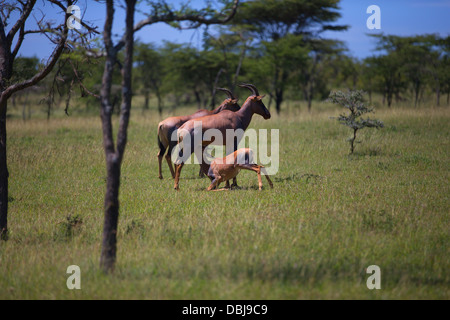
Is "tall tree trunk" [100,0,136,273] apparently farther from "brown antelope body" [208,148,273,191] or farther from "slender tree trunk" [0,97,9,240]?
"brown antelope body" [208,148,273,191]

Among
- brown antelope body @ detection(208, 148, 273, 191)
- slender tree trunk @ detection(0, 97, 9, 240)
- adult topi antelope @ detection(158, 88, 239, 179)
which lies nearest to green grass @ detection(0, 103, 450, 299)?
slender tree trunk @ detection(0, 97, 9, 240)

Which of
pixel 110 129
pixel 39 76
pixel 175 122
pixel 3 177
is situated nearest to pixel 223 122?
pixel 175 122

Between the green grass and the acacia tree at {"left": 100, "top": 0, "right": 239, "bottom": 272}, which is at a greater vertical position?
the acacia tree at {"left": 100, "top": 0, "right": 239, "bottom": 272}

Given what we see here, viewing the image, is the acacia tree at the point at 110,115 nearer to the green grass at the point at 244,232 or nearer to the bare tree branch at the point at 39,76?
the green grass at the point at 244,232

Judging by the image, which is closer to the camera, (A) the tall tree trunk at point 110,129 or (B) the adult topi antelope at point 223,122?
(A) the tall tree trunk at point 110,129

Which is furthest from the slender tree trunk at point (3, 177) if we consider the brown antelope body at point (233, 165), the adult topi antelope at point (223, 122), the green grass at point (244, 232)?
the brown antelope body at point (233, 165)

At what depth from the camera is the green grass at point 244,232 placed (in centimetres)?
462

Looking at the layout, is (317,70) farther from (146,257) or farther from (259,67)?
(146,257)

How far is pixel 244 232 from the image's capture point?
20.1 feet

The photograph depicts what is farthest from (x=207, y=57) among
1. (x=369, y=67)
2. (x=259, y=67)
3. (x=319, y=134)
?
(x=319, y=134)

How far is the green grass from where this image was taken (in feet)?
15.2

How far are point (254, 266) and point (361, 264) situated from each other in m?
1.20

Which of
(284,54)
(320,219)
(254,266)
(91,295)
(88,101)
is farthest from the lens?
(88,101)

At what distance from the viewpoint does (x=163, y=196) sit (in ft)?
29.0
